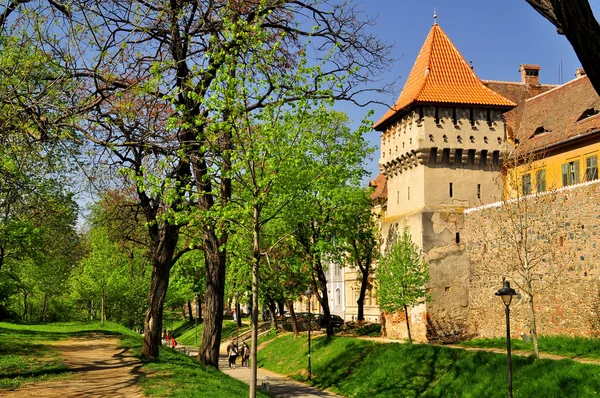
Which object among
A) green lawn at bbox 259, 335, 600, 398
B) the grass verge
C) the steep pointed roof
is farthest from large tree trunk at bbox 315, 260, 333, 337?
the grass verge

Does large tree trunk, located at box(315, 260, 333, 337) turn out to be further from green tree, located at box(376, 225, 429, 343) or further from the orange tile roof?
the orange tile roof

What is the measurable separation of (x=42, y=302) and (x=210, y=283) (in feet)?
137

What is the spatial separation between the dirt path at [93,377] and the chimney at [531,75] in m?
30.9

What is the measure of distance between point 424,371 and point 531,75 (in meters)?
24.4

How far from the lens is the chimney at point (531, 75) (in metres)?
41.8

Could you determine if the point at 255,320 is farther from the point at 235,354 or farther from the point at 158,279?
the point at 235,354

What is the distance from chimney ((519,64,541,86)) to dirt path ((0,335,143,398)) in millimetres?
30928

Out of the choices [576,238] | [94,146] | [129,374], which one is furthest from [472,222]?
[94,146]

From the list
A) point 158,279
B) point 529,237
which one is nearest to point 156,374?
point 158,279

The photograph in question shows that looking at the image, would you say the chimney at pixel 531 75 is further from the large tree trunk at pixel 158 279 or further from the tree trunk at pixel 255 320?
the tree trunk at pixel 255 320

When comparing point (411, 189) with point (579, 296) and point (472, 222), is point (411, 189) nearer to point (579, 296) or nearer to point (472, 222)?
point (472, 222)

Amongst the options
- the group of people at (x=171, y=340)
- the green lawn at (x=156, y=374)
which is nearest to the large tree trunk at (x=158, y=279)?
the green lawn at (x=156, y=374)

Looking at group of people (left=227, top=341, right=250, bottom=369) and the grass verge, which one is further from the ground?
A: the grass verge

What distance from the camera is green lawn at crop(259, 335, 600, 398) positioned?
60.1ft
